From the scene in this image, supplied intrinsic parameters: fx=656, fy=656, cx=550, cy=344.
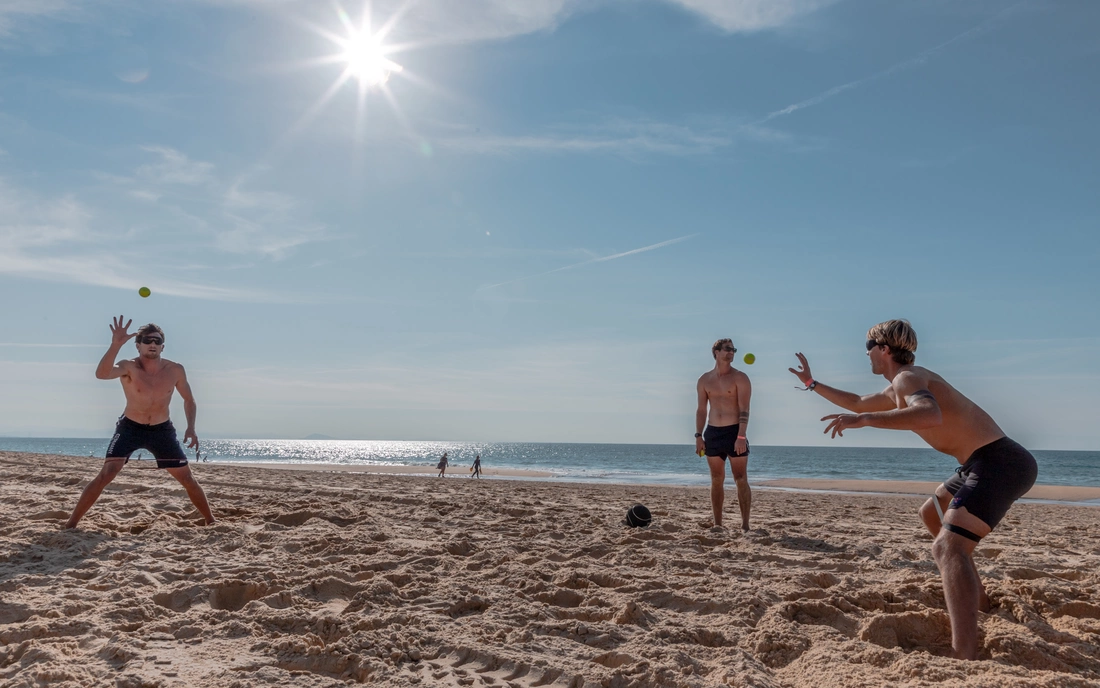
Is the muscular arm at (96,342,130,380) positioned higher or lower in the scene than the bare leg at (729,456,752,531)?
higher

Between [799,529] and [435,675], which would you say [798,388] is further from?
[799,529]

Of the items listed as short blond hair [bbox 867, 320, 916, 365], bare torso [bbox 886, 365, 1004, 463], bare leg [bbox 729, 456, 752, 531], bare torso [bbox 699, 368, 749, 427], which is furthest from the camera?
bare torso [bbox 699, 368, 749, 427]

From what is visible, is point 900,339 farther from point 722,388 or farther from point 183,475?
point 183,475

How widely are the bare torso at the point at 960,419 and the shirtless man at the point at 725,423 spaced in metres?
3.04

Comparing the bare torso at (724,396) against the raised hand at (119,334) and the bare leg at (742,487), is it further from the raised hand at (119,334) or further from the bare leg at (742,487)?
the raised hand at (119,334)

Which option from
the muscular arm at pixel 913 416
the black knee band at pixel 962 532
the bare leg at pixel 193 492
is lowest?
the bare leg at pixel 193 492

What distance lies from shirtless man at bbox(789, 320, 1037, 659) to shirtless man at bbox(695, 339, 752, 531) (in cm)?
284

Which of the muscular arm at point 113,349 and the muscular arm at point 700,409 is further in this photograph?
the muscular arm at point 700,409

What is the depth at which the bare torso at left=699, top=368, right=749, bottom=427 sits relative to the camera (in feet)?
20.4

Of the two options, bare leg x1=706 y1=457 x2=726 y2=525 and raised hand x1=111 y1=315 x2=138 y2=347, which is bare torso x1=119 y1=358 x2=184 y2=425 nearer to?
raised hand x1=111 y1=315 x2=138 y2=347

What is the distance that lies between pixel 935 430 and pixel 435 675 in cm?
250

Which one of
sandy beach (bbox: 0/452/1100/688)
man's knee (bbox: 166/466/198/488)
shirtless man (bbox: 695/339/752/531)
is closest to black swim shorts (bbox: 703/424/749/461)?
shirtless man (bbox: 695/339/752/531)

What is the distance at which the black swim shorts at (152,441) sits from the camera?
530 centimetres

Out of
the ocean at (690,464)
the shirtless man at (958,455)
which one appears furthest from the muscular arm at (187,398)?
the ocean at (690,464)
